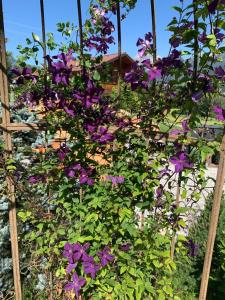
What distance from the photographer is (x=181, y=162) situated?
5.21 feet

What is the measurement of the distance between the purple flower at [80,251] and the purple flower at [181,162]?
2.10ft

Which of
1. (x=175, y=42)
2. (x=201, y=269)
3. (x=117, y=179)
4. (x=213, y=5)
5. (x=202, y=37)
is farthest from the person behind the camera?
(x=201, y=269)

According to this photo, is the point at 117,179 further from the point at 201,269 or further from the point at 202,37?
the point at 201,269

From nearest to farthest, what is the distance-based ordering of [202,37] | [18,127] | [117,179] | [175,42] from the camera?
[202,37]
[175,42]
[117,179]
[18,127]

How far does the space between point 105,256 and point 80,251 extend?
140 millimetres

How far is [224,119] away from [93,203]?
2.58 ft

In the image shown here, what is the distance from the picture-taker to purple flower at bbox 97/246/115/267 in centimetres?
173

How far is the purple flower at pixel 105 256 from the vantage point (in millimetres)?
1734

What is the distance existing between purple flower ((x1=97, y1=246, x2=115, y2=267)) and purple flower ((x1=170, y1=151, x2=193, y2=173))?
596mm

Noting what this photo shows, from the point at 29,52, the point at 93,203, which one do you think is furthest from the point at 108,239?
the point at 29,52

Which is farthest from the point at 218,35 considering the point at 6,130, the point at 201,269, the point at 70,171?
the point at 201,269

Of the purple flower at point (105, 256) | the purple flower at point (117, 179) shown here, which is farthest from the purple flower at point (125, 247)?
the purple flower at point (117, 179)

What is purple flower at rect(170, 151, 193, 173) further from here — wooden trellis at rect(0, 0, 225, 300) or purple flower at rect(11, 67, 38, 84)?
purple flower at rect(11, 67, 38, 84)

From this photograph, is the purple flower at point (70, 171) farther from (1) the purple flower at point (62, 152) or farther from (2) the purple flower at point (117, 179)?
(2) the purple flower at point (117, 179)
